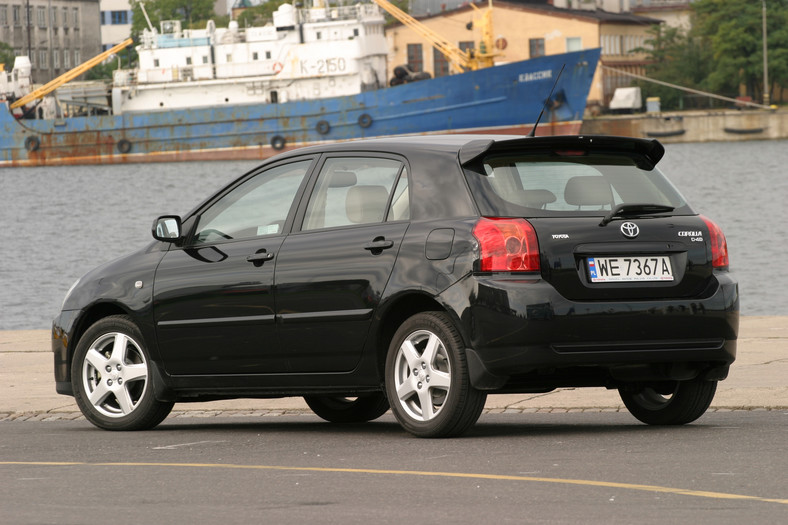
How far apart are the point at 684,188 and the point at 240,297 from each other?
57.3 metres

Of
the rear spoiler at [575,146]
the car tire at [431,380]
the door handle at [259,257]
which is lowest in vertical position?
the car tire at [431,380]

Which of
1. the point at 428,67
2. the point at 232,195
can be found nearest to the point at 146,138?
the point at 428,67

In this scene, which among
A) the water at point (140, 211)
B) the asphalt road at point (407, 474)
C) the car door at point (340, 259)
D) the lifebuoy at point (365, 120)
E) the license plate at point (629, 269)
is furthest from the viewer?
the lifebuoy at point (365, 120)

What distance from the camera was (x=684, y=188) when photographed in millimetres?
64500

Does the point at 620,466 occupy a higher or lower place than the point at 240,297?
lower

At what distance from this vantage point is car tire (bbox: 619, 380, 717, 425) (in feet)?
27.5

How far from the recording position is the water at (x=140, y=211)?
35.2 meters

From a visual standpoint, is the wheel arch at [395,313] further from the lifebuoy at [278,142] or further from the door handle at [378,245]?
the lifebuoy at [278,142]

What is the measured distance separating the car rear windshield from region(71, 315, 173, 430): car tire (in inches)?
89.6

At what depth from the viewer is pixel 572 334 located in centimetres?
757

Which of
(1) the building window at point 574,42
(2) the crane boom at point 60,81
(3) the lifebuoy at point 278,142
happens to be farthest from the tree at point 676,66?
(2) the crane boom at point 60,81

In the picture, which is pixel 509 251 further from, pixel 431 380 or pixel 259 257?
pixel 259 257

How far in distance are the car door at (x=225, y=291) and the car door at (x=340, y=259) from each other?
0.12 m

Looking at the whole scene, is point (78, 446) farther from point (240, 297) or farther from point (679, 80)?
point (679, 80)
